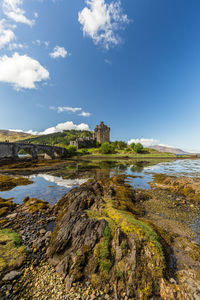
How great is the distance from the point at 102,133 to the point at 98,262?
169 meters

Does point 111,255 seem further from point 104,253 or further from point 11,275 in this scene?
point 11,275

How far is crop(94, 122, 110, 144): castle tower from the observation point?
557 feet

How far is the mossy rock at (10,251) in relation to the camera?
605cm

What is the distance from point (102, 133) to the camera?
171500 millimetres

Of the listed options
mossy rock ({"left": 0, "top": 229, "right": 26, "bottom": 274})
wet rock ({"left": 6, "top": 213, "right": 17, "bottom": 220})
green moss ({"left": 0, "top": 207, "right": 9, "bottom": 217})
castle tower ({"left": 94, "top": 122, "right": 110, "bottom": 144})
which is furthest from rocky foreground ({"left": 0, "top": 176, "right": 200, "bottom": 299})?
castle tower ({"left": 94, "top": 122, "right": 110, "bottom": 144})

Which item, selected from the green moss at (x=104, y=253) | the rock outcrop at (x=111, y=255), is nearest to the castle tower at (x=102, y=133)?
the rock outcrop at (x=111, y=255)

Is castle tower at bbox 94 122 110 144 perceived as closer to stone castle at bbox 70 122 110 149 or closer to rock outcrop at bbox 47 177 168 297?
stone castle at bbox 70 122 110 149

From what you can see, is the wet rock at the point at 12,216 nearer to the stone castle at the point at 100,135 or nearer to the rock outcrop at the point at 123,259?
the rock outcrop at the point at 123,259

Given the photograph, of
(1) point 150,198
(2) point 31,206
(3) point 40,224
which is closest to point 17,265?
(3) point 40,224

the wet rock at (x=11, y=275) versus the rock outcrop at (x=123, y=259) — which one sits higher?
the rock outcrop at (x=123, y=259)

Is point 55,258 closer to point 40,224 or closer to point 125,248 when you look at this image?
point 125,248

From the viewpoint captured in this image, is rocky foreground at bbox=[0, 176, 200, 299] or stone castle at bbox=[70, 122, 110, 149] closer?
rocky foreground at bbox=[0, 176, 200, 299]

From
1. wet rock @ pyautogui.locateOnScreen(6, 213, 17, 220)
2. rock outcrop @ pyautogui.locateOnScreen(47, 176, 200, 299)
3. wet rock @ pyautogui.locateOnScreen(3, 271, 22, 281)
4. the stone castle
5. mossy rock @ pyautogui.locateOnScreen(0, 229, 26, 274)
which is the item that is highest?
the stone castle

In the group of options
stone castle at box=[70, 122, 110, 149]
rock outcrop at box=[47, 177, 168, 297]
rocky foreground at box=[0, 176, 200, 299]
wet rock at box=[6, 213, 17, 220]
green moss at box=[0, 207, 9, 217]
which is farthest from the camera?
stone castle at box=[70, 122, 110, 149]
